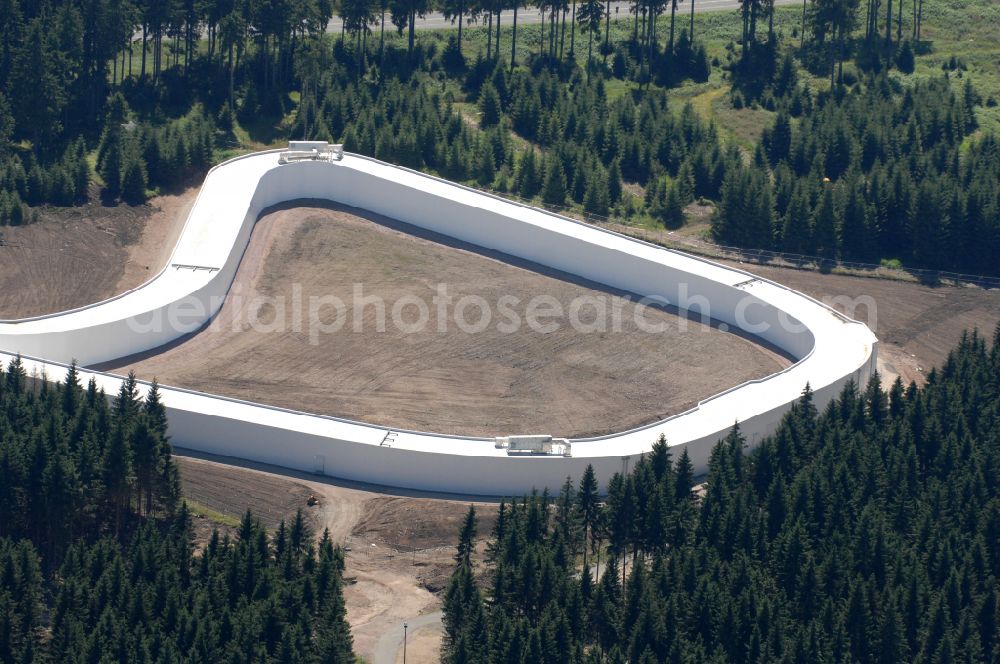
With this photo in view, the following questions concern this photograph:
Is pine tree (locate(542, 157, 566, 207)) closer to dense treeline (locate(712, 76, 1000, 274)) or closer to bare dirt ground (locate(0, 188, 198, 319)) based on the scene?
dense treeline (locate(712, 76, 1000, 274))

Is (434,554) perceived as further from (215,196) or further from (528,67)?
(528,67)

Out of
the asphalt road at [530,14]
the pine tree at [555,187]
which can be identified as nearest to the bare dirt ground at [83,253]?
the pine tree at [555,187]

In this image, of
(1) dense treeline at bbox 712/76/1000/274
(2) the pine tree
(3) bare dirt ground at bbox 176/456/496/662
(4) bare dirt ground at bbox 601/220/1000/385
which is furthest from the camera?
(2) the pine tree

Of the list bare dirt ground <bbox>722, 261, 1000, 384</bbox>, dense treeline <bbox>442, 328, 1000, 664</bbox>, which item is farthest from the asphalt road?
dense treeline <bbox>442, 328, 1000, 664</bbox>

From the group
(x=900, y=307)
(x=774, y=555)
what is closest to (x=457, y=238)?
(x=900, y=307)

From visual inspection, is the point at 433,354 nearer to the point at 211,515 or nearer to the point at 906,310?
the point at 211,515
